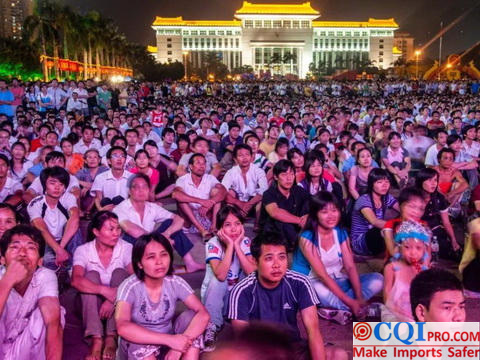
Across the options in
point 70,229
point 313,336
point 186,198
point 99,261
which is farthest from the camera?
point 186,198

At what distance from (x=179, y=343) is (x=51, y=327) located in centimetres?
74

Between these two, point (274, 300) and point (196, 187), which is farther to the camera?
point (196, 187)

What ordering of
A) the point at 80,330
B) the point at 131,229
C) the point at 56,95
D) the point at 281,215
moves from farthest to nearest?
the point at 56,95, the point at 281,215, the point at 131,229, the point at 80,330

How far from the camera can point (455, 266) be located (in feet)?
16.2

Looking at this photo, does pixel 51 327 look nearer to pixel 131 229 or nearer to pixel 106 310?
pixel 106 310

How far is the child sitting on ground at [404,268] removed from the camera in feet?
10.5

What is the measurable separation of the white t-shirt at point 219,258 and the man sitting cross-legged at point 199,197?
1682mm

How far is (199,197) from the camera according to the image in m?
5.66

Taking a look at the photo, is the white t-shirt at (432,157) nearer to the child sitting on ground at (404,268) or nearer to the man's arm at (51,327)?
the child sitting on ground at (404,268)

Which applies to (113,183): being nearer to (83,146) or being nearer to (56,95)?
(83,146)

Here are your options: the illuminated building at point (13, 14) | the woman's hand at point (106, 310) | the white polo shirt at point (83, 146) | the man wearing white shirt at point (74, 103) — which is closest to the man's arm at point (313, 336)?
the woman's hand at point (106, 310)

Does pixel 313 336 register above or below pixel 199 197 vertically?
below

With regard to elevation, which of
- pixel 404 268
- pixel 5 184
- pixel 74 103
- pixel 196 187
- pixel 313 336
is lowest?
pixel 313 336

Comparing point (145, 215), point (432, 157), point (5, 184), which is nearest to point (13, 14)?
point (5, 184)
